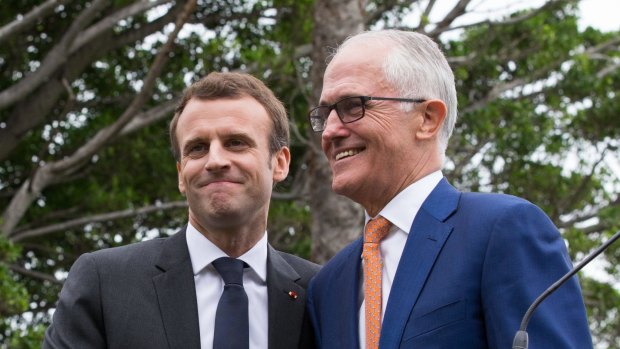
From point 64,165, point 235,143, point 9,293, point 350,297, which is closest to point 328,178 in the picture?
point 9,293

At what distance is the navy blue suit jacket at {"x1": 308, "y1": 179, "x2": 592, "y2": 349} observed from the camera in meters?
3.29

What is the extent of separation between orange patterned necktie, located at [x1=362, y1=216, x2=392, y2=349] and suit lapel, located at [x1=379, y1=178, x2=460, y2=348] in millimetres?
81

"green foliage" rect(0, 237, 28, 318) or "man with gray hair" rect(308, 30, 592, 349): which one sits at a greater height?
"man with gray hair" rect(308, 30, 592, 349)

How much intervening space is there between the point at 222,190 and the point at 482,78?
12268 mm

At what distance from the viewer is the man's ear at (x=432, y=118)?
3.85 meters

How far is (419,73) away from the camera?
386cm

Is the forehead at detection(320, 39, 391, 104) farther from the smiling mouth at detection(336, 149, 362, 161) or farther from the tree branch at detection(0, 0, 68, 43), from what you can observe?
the tree branch at detection(0, 0, 68, 43)

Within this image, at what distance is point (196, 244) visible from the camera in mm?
4363

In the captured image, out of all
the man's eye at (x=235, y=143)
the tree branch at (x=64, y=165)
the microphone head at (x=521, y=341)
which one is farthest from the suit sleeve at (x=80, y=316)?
the tree branch at (x=64, y=165)

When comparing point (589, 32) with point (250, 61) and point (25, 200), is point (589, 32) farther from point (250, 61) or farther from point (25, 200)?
point (25, 200)

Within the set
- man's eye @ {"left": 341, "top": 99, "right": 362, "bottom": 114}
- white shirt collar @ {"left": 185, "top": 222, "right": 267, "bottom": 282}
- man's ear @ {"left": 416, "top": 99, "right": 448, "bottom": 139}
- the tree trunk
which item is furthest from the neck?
the tree trunk

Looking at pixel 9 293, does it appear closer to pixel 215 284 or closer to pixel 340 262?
pixel 215 284

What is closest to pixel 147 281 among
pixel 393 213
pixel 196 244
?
pixel 196 244

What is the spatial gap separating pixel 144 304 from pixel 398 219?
101 centimetres
